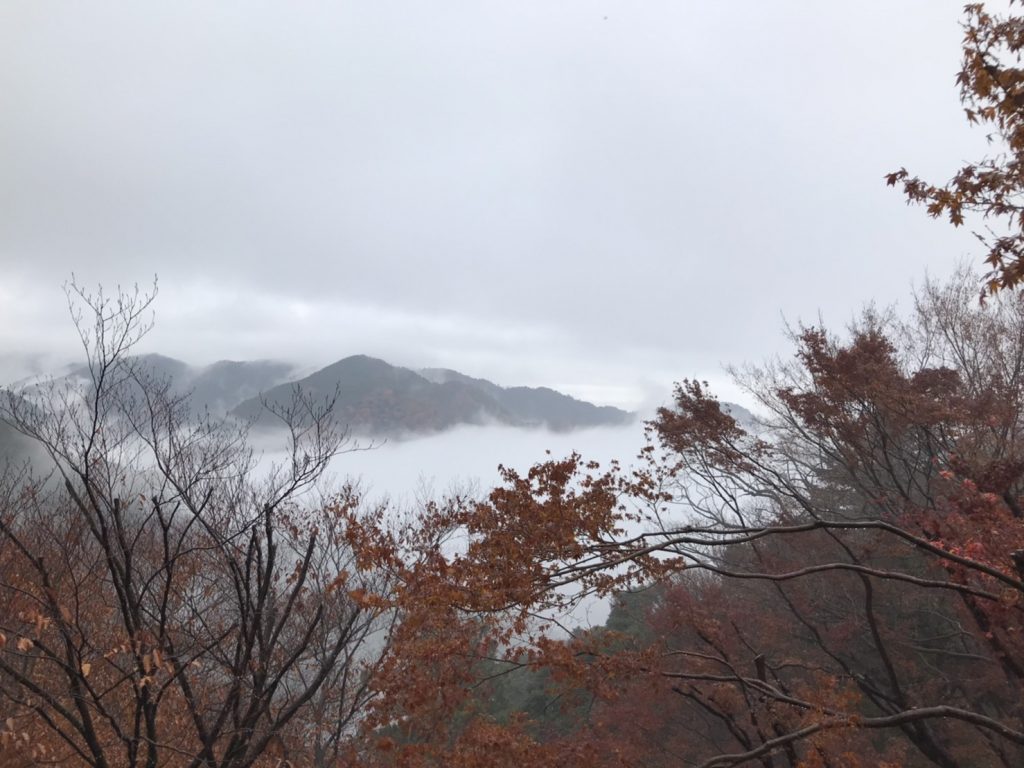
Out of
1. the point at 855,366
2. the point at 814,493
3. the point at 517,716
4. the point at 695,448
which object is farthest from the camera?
the point at 814,493

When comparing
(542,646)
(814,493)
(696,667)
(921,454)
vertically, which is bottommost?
(696,667)

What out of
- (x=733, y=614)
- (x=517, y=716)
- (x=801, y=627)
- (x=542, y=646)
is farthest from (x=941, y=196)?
(x=801, y=627)

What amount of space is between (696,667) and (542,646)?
29.9ft

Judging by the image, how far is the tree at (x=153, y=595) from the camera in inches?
184

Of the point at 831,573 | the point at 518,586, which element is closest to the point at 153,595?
the point at 518,586

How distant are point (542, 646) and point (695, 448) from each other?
23.0ft

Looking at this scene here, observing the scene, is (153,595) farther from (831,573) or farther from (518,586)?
(831,573)

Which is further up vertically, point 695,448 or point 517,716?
point 695,448

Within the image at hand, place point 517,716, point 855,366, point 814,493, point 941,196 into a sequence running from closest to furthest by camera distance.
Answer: point 941,196 → point 517,716 → point 855,366 → point 814,493

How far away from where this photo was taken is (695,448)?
1323 cm

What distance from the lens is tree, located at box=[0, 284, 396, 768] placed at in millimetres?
4684

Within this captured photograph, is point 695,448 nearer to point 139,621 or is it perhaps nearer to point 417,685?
point 417,685

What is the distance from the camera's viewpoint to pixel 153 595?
6816mm

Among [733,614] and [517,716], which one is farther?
[733,614]
